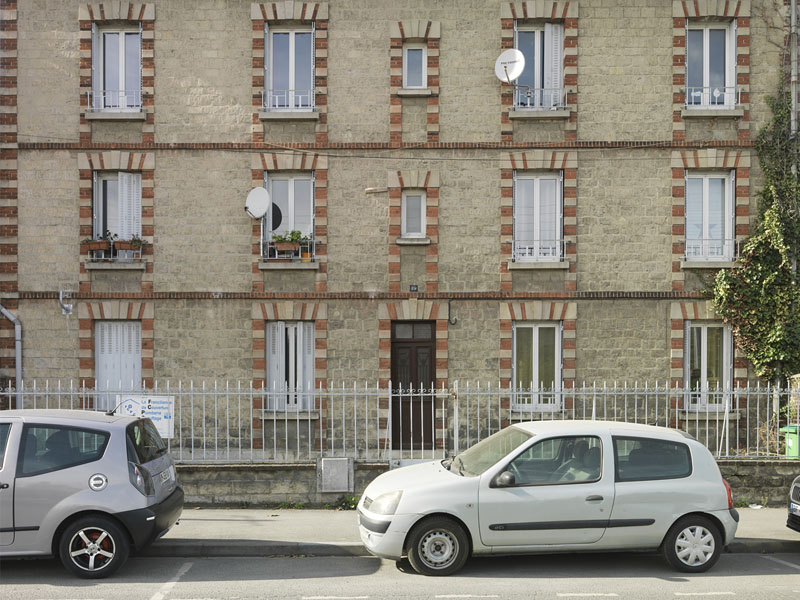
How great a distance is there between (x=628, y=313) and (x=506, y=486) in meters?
8.53

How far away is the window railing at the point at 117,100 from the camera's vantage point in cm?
1573

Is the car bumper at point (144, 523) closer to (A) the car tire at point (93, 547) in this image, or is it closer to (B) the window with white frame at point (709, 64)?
(A) the car tire at point (93, 547)

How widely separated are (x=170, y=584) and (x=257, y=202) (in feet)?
29.4

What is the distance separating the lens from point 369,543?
804cm

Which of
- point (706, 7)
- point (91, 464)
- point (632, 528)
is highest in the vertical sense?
point (706, 7)

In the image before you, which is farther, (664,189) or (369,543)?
(664,189)

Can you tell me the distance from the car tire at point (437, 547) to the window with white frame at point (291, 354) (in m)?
8.15

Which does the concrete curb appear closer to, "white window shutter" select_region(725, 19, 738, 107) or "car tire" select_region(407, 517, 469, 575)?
"car tire" select_region(407, 517, 469, 575)

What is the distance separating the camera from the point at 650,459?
26.9ft

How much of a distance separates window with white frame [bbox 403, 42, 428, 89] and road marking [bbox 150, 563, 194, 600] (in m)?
10.5

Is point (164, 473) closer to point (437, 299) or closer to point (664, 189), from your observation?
point (437, 299)

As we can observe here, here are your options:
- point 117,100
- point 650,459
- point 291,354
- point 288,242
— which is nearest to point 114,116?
point 117,100

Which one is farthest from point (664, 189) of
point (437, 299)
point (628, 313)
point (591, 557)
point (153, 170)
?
point (153, 170)

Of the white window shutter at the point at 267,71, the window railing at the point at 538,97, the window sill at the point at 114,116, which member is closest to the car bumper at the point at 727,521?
the window railing at the point at 538,97
